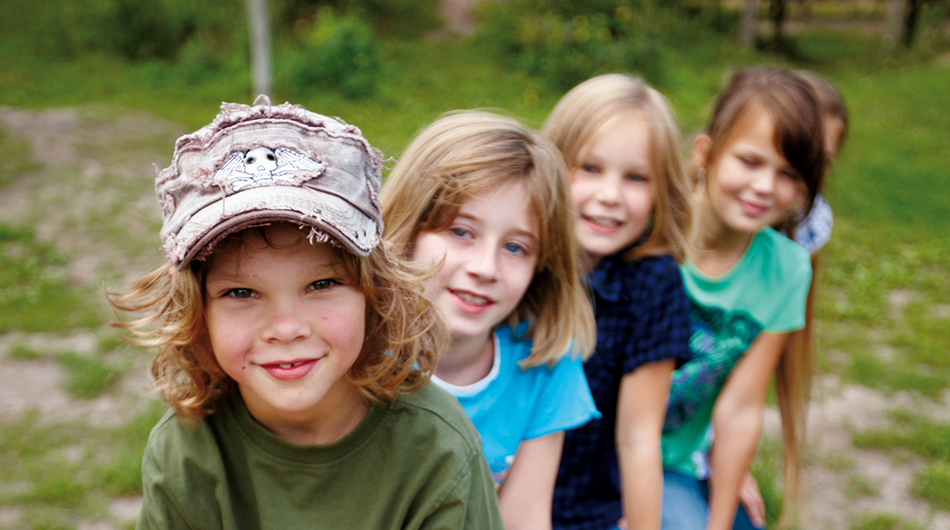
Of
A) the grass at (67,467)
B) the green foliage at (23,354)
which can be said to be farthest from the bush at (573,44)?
the grass at (67,467)

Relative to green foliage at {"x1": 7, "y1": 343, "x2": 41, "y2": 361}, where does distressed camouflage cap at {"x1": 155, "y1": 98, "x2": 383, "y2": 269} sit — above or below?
above

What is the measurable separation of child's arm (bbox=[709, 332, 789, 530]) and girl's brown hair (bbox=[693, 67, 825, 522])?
30cm

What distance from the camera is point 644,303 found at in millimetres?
1980

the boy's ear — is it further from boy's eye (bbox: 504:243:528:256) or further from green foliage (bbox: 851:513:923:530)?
green foliage (bbox: 851:513:923:530)

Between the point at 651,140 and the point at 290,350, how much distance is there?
124 centimetres

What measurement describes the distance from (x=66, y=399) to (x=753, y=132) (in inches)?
132

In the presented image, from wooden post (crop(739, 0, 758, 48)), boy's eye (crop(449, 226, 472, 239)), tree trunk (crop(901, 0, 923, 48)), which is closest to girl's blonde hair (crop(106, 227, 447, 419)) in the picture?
boy's eye (crop(449, 226, 472, 239))

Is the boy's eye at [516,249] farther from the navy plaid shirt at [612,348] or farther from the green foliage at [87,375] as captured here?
the green foliage at [87,375]

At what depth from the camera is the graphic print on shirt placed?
7.54 feet

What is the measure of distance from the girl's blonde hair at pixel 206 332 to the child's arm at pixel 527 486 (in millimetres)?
439

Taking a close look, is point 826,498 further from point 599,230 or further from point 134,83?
point 134,83

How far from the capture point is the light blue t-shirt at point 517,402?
67.8 inches

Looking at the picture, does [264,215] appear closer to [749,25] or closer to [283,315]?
[283,315]

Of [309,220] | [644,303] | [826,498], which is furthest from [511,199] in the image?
[826,498]
